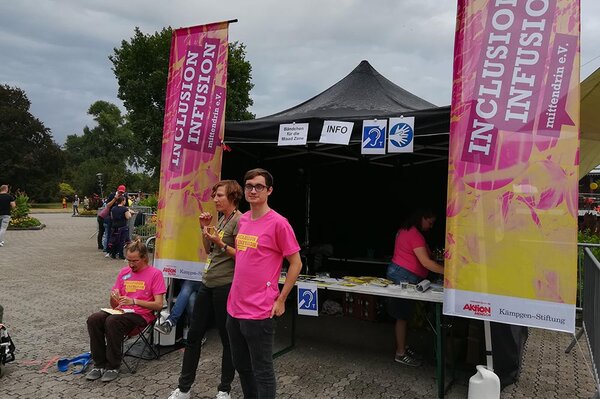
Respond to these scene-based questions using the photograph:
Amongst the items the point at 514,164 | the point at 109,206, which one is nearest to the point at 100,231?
the point at 109,206

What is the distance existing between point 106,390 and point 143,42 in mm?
27739

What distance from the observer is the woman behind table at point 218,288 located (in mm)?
3205

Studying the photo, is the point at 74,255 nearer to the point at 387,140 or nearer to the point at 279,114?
the point at 279,114

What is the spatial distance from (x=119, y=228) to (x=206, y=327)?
8641 mm

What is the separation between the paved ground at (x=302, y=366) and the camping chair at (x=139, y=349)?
0.31ft

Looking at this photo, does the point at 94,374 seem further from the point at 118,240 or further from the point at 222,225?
the point at 118,240

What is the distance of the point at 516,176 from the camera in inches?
123

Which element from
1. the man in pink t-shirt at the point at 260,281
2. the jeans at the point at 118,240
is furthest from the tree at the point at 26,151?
the man in pink t-shirt at the point at 260,281

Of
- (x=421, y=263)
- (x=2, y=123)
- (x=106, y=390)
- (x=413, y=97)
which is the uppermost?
(x=2, y=123)

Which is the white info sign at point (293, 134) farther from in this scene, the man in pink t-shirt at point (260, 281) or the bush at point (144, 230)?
the bush at point (144, 230)

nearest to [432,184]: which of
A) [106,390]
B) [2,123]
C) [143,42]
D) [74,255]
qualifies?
[106,390]

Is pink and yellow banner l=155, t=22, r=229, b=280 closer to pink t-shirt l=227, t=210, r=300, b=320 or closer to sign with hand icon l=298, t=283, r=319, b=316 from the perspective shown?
sign with hand icon l=298, t=283, r=319, b=316

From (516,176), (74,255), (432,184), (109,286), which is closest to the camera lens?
(516,176)

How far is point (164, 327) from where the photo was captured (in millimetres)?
4449
